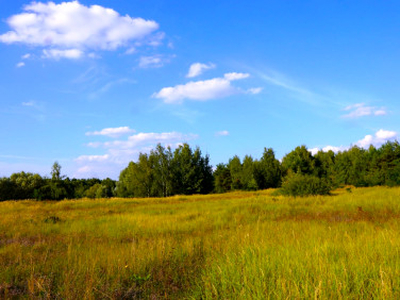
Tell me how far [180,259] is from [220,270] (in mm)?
1479

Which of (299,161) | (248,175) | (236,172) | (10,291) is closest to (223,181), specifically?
(236,172)

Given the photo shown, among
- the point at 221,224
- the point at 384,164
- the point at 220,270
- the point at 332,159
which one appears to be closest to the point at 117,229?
the point at 221,224

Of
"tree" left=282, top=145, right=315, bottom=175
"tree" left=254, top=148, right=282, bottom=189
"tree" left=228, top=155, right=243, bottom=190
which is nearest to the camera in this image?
"tree" left=282, top=145, right=315, bottom=175

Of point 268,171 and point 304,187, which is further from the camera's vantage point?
point 268,171

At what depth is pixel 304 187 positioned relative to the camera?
21391 mm

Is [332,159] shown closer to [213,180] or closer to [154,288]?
[213,180]

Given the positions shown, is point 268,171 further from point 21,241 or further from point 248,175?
point 21,241

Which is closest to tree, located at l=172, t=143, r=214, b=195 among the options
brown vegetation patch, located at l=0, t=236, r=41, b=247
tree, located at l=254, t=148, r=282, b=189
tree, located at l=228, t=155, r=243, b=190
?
tree, located at l=228, t=155, r=243, b=190

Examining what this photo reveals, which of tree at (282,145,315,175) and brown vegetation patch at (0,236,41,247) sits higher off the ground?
tree at (282,145,315,175)

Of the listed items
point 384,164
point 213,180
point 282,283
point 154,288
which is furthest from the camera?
point 213,180

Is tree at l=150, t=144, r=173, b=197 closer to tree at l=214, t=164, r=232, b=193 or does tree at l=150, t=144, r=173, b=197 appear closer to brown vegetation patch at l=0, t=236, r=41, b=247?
tree at l=214, t=164, r=232, b=193

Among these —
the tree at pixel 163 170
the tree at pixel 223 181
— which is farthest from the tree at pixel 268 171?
the tree at pixel 163 170

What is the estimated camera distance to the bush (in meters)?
21.0

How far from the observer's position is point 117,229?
9.45 metres
